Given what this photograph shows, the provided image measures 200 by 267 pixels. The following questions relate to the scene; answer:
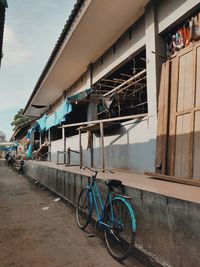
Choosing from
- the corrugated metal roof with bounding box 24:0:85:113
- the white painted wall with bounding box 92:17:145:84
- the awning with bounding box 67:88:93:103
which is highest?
the corrugated metal roof with bounding box 24:0:85:113

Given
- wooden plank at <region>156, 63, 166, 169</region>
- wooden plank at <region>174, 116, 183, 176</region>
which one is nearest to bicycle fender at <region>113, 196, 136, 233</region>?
wooden plank at <region>174, 116, 183, 176</region>

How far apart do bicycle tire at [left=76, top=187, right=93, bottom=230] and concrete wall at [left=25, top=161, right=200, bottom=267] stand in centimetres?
137

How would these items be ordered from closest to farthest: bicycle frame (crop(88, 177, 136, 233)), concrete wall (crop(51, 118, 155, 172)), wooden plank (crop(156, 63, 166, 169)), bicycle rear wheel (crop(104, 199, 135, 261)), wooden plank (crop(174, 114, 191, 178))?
bicycle frame (crop(88, 177, 136, 233))
bicycle rear wheel (crop(104, 199, 135, 261))
wooden plank (crop(174, 114, 191, 178))
wooden plank (crop(156, 63, 166, 169))
concrete wall (crop(51, 118, 155, 172))

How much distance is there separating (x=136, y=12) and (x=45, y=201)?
21.1ft

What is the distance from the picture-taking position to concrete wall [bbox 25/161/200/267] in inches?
110

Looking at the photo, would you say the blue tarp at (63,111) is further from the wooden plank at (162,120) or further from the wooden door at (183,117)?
the wooden door at (183,117)

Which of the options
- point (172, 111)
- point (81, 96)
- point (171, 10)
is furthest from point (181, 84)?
point (81, 96)

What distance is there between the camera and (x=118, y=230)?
4.10m

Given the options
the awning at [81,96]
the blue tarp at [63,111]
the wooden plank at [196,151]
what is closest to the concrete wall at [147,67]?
the awning at [81,96]

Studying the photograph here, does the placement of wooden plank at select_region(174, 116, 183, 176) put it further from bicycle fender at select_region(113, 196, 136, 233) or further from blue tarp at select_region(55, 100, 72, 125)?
blue tarp at select_region(55, 100, 72, 125)

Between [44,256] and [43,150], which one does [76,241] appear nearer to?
[44,256]

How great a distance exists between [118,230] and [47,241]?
4.74 feet

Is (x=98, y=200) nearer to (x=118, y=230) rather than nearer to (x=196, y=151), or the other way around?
(x=118, y=230)

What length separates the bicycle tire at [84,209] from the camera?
5.36 metres
